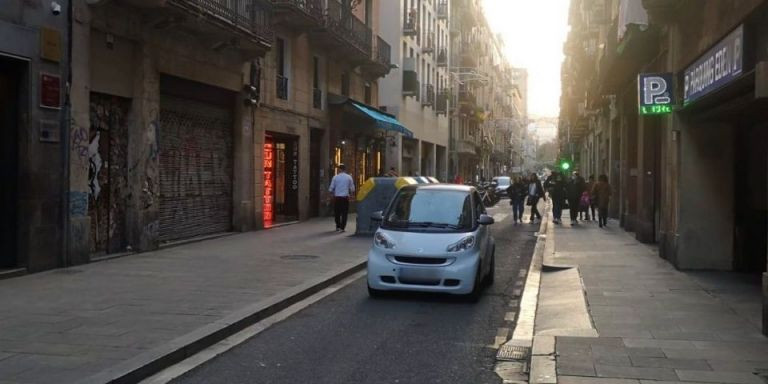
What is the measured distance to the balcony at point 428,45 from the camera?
141 ft

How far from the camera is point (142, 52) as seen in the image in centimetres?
1352

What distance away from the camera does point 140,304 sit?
841 cm

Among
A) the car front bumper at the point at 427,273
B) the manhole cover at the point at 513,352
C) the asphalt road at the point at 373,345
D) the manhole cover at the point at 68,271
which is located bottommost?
the manhole cover at the point at 513,352

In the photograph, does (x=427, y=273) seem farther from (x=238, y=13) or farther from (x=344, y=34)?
(x=344, y=34)

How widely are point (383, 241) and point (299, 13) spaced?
12.5m

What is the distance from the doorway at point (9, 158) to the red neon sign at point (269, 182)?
33.8 feet

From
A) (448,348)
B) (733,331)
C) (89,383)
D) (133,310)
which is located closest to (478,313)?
(448,348)

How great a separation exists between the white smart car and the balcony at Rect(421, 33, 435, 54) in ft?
111

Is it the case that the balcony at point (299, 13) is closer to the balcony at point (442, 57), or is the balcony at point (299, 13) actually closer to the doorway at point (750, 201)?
the doorway at point (750, 201)

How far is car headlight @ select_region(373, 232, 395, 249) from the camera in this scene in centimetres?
948

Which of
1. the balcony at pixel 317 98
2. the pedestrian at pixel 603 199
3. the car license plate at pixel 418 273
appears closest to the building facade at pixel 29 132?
the car license plate at pixel 418 273

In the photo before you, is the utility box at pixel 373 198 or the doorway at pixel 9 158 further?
the utility box at pixel 373 198

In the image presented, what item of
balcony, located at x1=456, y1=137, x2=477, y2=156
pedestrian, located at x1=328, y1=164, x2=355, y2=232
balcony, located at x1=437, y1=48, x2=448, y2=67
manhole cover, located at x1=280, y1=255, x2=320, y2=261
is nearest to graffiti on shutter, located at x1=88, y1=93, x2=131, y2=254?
manhole cover, located at x1=280, y1=255, x2=320, y2=261

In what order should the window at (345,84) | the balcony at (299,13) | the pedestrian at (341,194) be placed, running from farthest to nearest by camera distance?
the window at (345,84) → the balcony at (299,13) → the pedestrian at (341,194)
